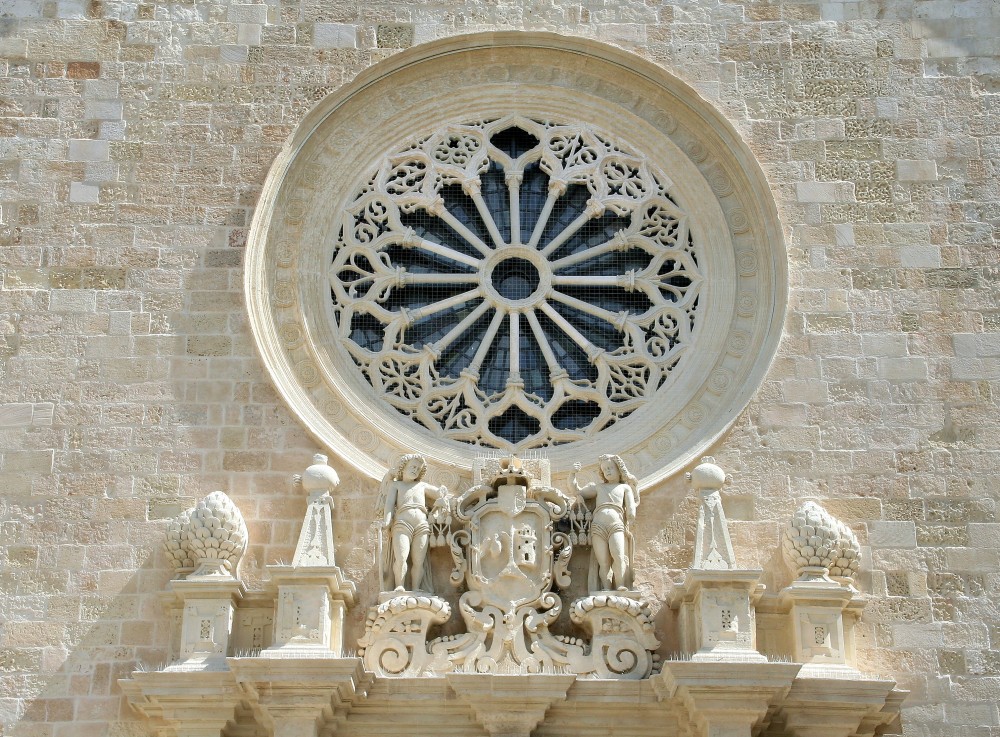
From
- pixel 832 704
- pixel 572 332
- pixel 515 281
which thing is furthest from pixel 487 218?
pixel 832 704

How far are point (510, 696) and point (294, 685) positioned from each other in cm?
140

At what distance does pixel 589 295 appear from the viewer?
46.2 ft

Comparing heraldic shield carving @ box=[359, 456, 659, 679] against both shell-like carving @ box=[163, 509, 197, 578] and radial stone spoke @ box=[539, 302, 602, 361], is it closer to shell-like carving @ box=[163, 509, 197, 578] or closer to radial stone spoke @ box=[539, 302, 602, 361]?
shell-like carving @ box=[163, 509, 197, 578]

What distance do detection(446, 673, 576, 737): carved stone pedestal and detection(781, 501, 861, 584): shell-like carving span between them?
180 centimetres

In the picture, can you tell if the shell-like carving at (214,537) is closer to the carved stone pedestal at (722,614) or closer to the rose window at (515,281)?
the rose window at (515,281)

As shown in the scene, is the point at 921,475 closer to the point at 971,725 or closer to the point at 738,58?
the point at 971,725

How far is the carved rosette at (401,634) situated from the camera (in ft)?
40.3

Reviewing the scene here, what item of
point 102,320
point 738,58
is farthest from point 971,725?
point 102,320

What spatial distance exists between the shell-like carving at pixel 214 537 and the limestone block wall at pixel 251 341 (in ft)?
1.06

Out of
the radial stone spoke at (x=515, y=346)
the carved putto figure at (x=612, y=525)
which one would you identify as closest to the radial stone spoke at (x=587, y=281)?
the radial stone spoke at (x=515, y=346)

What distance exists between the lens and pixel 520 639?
12.4 metres

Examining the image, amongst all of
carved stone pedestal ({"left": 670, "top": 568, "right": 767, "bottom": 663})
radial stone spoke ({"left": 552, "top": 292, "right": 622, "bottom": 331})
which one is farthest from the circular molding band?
carved stone pedestal ({"left": 670, "top": 568, "right": 767, "bottom": 663})

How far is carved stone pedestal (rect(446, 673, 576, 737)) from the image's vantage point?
470 inches

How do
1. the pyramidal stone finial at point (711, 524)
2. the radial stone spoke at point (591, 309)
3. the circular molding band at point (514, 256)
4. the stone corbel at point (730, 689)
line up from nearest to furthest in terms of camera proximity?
1. the stone corbel at point (730, 689)
2. the pyramidal stone finial at point (711, 524)
3. the circular molding band at point (514, 256)
4. the radial stone spoke at point (591, 309)
